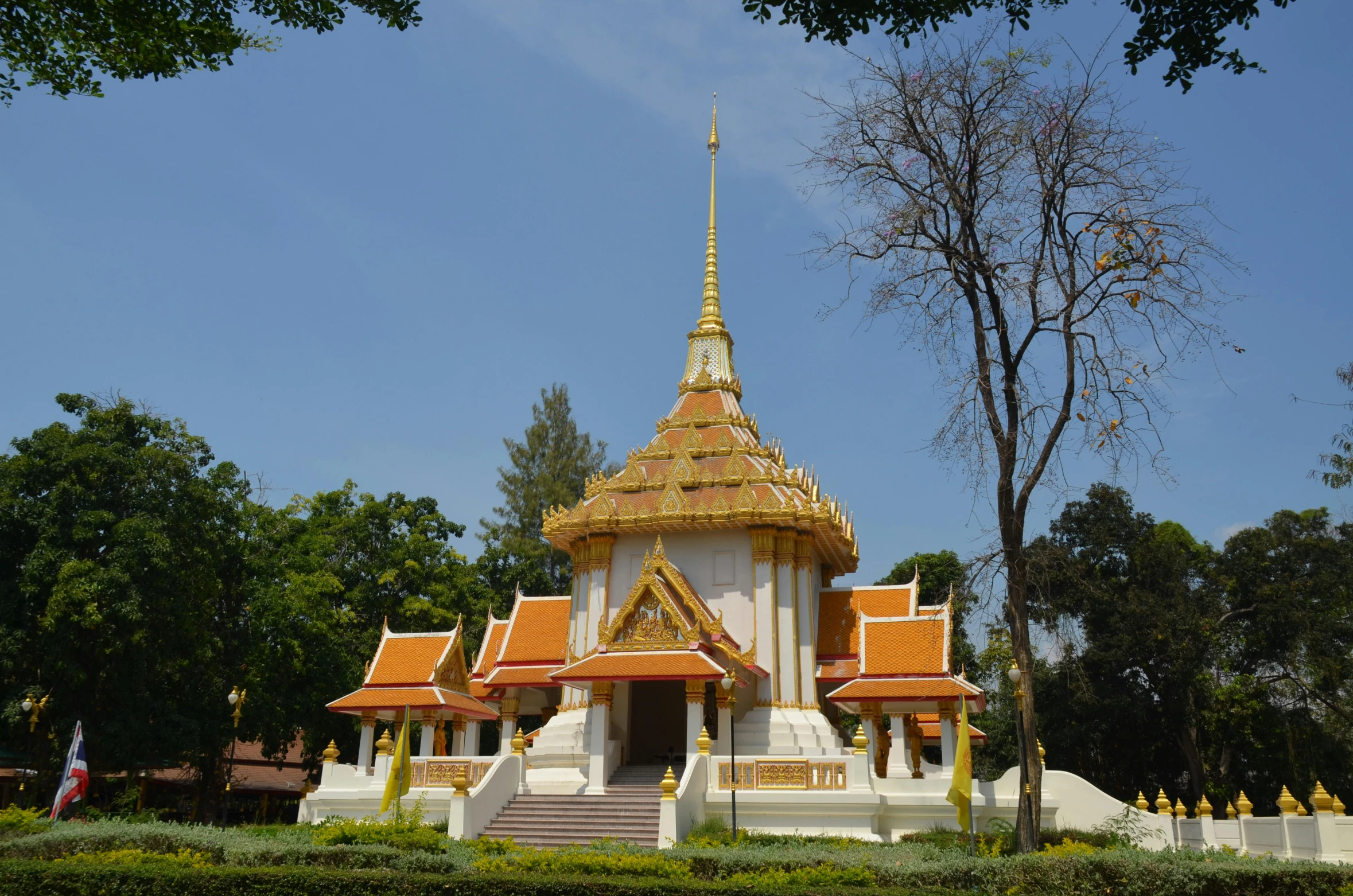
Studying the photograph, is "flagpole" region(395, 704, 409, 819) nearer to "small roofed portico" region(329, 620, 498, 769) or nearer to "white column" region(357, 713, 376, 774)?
"white column" region(357, 713, 376, 774)

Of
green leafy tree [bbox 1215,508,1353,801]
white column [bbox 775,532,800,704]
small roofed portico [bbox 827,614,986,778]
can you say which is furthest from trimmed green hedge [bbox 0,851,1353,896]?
green leafy tree [bbox 1215,508,1353,801]

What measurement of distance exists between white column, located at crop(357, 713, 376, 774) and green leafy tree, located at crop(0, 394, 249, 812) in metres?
5.45

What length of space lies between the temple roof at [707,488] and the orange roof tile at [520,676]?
2.89m

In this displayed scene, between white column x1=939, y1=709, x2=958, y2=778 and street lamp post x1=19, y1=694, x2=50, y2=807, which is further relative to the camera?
street lamp post x1=19, y1=694, x2=50, y2=807

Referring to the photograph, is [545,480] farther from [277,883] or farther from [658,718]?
[277,883]

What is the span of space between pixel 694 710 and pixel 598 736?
180cm

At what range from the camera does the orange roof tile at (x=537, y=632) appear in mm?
24781

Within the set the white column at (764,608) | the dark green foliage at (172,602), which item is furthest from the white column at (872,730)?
the dark green foliage at (172,602)

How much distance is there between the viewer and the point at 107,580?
904 inches

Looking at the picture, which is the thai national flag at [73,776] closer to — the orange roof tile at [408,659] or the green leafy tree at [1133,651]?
the orange roof tile at [408,659]

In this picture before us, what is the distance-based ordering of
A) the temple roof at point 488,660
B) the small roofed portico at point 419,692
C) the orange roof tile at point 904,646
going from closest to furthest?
the orange roof tile at point 904,646 → the small roofed portico at point 419,692 → the temple roof at point 488,660

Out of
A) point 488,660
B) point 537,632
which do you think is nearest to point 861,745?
point 537,632

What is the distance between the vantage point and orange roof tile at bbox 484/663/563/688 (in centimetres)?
2409

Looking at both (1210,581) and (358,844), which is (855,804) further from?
(1210,581)
